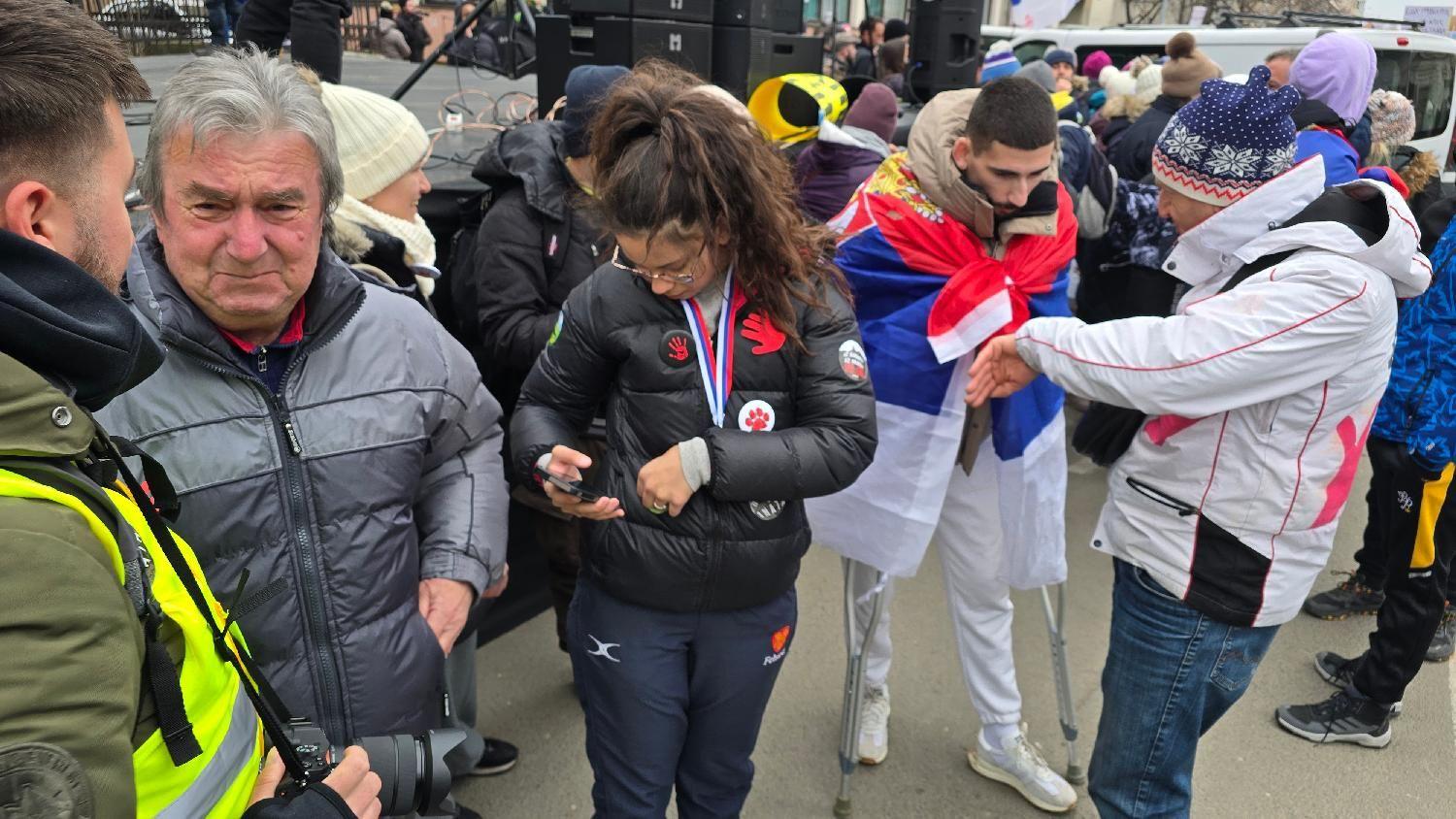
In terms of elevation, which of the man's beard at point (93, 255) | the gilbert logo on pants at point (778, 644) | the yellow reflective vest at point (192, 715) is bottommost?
the gilbert logo on pants at point (778, 644)

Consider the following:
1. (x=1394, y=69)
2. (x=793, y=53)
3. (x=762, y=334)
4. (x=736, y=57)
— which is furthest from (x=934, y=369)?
(x=1394, y=69)

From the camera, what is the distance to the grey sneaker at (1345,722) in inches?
129

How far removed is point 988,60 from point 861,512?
6742 millimetres

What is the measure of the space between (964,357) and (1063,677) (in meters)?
1.01

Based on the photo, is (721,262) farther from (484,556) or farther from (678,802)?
(678,802)

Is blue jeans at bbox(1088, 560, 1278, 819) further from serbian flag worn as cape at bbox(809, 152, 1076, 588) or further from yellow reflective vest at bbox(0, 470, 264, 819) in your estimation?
yellow reflective vest at bbox(0, 470, 264, 819)

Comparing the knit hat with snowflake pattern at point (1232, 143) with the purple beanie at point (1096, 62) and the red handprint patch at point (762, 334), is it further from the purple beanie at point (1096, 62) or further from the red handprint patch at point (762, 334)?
the purple beanie at point (1096, 62)

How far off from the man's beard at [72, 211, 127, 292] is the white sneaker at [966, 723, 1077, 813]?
264cm

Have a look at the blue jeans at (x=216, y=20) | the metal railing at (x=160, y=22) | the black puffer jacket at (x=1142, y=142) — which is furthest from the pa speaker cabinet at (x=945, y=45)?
the blue jeans at (x=216, y=20)

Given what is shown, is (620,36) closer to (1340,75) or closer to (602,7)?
(602,7)

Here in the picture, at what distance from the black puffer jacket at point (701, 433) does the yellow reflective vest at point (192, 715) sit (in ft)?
3.03

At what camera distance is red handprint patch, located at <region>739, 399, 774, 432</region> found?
2.00 m

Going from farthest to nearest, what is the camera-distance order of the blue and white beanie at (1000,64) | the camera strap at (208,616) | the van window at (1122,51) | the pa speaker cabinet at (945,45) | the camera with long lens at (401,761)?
the van window at (1122,51)
the blue and white beanie at (1000,64)
the pa speaker cabinet at (945,45)
the camera with long lens at (401,761)
the camera strap at (208,616)

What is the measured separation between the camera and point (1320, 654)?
371 centimetres
